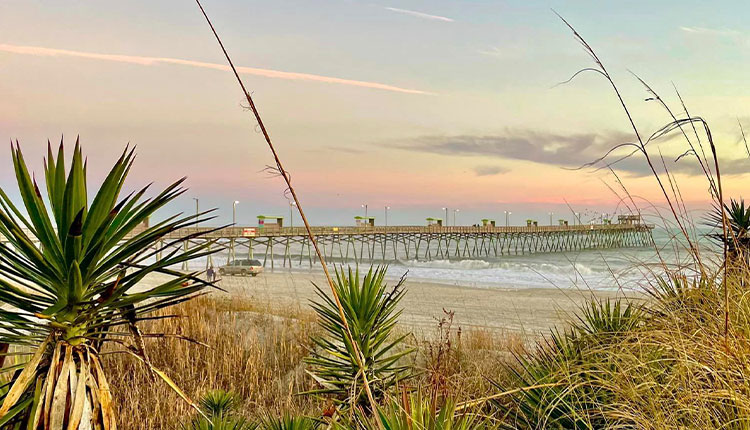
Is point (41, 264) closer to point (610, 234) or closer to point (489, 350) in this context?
point (610, 234)

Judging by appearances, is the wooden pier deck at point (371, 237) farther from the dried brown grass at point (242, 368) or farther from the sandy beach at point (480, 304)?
the dried brown grass at point (242, 368)

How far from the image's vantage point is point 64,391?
6.99 ft

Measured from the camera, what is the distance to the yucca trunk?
2.08m

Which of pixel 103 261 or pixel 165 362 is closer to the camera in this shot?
pixel 103 261

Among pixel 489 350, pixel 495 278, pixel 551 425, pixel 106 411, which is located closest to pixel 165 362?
pixel 489 350

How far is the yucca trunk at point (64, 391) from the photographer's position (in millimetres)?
2078

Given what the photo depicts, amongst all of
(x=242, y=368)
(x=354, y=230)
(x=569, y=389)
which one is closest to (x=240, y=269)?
(x=354, y=230)

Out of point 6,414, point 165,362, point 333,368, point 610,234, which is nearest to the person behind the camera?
point 6,414

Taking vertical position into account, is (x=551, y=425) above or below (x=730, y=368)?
below

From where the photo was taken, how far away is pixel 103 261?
7.73 feet

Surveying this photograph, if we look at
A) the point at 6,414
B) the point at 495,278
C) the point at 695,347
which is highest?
the point at 695,347

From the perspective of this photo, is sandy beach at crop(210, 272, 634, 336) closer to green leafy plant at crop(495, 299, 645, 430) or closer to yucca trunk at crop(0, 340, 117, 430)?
green leafy plant at crop(495, 299, 645, 430)

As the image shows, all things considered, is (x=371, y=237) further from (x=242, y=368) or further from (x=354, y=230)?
(x=242, y=368)

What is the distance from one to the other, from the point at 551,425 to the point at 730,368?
2.77 ft
